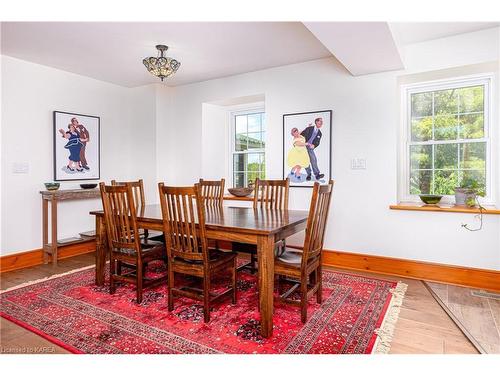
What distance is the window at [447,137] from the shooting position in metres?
3.27

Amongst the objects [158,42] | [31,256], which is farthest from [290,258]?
[31,256]

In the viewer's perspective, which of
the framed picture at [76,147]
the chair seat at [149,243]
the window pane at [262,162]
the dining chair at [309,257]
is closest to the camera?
the dining chair at [309,257]

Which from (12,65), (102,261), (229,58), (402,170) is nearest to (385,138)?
(402,170)

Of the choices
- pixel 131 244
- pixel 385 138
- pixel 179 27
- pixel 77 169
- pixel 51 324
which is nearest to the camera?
pixel 51 324

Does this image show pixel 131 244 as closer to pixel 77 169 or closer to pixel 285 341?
pixel 285 341

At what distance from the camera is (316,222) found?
233 centimetres

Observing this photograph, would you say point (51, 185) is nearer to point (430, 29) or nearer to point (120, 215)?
point (120, 215)

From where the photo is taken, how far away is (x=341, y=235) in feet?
12.4

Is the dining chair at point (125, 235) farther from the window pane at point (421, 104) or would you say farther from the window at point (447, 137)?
the window pane at point (421, 104)

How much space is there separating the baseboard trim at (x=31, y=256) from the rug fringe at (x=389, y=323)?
387 centimetres

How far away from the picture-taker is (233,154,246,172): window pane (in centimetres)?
503

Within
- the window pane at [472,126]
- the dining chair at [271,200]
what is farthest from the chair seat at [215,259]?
the window pane at [472,126]

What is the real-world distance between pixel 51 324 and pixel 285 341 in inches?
67.2

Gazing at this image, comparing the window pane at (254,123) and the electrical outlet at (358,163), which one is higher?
the window pane at (254,123)
